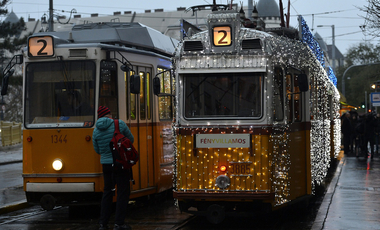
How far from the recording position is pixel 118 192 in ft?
28.1

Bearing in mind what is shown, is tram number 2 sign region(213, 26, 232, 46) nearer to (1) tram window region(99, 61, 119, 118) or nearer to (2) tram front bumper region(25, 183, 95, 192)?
(1) tram window region(99, 61, 119, 118)

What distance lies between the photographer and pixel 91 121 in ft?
31.3

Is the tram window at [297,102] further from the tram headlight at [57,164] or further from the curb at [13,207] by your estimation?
the curb at [13,207]

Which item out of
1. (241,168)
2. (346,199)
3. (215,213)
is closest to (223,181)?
(241,168)

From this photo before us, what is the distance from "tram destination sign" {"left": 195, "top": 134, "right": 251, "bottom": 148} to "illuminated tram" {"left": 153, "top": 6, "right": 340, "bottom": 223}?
0.01 m

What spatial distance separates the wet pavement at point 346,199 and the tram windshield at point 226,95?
1.91 meters

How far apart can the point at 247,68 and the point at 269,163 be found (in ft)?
4.33

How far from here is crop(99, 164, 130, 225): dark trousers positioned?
8445mm

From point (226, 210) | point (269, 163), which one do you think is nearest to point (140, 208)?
point (226, 210)

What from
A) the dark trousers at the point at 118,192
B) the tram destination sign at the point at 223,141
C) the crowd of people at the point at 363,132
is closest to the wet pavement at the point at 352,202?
the tram destination sign at the point at 223,141

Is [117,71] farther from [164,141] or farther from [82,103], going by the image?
[164,141]

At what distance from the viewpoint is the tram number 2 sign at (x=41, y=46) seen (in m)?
9.75

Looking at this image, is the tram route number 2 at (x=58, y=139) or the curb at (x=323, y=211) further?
the tram route number 2 at (x=58, y=139)

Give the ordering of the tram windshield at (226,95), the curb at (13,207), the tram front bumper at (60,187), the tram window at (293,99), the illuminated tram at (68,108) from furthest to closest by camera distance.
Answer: the curb at (13,207)
the illuminated tram at (68,108)
the tram front bumper at (60,187)
the tram window at (293,99)
the tram windshield at (226,95)
